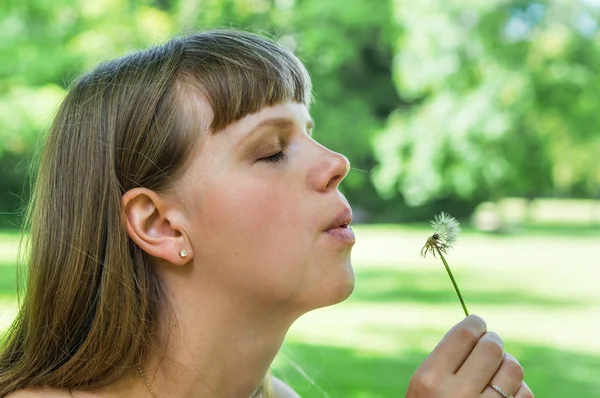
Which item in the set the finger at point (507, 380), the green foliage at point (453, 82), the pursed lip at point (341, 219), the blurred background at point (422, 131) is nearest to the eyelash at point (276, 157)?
the pursed lip at point (341, 219)

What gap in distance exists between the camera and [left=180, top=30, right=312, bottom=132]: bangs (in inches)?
57.9

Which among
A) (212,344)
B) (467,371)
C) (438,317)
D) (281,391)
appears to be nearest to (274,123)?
(212,344)

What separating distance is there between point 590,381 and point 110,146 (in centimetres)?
551

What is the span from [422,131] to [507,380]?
11970 millimetres

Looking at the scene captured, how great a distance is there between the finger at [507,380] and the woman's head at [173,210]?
29 cm

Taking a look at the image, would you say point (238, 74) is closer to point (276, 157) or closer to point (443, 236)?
point (276, 157)

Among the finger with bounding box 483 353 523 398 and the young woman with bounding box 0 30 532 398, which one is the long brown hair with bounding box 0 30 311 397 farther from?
the finger with bounding box 483 353 523 398

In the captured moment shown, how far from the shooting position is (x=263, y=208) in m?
1.42

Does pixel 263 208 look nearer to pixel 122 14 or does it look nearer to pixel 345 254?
pixel 345 254

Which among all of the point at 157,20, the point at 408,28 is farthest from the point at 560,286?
the point at 157,20

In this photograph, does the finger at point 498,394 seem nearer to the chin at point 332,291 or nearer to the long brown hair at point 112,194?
the chin at point 332,291

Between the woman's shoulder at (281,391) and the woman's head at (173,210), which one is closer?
the woman's head at (173,210)

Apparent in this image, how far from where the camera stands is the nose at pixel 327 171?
1.44 meters

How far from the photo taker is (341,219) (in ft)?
4.71
